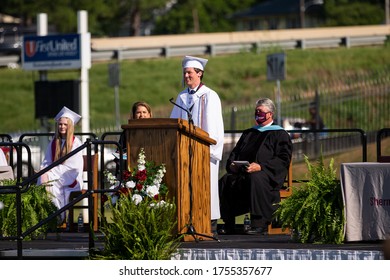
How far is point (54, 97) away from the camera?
23.2 m

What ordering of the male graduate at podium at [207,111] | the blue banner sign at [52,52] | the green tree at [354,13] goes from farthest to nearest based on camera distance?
the green tree at [354,13] → the blue banner sign at [52,52] → the male graduate at podium at [207,111]

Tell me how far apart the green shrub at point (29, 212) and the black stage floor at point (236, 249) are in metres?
0.30

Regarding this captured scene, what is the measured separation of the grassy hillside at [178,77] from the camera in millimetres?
49344

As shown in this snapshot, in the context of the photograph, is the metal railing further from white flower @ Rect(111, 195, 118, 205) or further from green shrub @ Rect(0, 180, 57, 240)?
white flower @ Rect(111, 195, 118, 205)

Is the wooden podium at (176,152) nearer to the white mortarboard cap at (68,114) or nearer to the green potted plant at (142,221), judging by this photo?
the green potted plant at (142,221)

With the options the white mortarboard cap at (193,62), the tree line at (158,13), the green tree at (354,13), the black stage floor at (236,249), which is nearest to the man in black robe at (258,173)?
the black stage floor at (236,249)

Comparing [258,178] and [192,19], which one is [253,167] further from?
[192,19]

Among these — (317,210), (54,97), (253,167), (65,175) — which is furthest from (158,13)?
(317,210)

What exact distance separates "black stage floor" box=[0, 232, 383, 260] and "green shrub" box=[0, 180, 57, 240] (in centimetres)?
30

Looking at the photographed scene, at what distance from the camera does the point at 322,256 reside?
35.3 ft

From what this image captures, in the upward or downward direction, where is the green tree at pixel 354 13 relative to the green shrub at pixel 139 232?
upward
